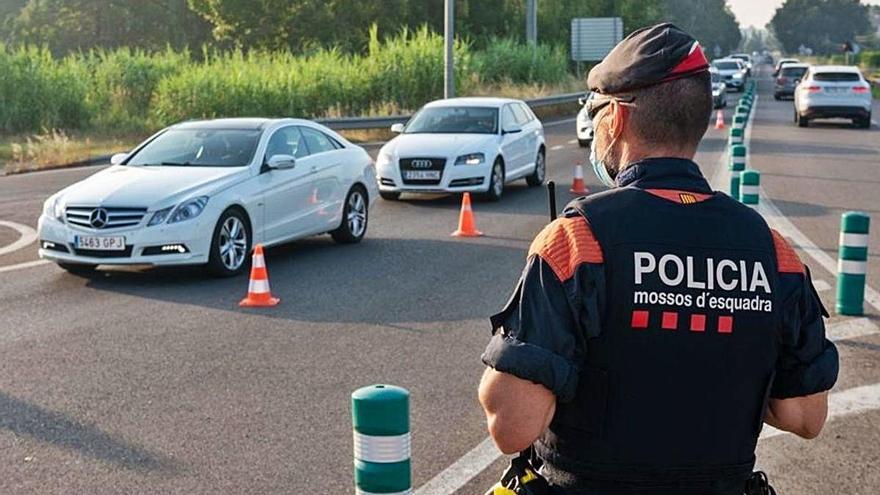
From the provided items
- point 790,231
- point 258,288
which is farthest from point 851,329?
point 790,231

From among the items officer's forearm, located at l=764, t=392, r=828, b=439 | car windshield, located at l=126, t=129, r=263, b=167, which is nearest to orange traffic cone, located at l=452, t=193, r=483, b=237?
car windshield, located at l=126, t=129, r=263, b=167

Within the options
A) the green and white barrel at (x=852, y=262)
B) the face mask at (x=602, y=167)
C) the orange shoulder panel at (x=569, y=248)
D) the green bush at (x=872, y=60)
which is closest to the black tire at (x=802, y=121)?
the green and white barrel at (x=852, y=262)

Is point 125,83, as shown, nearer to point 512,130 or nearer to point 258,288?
point 512,130

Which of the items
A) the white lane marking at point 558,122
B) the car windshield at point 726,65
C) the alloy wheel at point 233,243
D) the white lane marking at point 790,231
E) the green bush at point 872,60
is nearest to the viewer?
the white lane marking at point 790,231

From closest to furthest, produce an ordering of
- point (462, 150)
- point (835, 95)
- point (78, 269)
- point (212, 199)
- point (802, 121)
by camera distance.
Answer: point (212, 199) < point (78, 269) < point (462, 150) < point (835, 95) < point (802, 121)

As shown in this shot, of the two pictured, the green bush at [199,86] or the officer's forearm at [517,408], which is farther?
the green bush at [199,86]

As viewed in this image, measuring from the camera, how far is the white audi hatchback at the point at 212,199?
1100cm

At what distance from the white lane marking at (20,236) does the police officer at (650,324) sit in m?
11.7

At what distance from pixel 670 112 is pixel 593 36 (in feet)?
201

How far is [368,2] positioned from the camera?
60.5 metres

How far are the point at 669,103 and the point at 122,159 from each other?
35.5 feet

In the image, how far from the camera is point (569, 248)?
2.30 metres

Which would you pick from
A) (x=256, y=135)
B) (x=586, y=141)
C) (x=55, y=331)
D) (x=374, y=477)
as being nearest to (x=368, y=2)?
(x=586, y=141)

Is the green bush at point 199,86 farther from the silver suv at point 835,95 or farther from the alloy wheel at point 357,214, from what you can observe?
the alloy wheel at point 357,214
